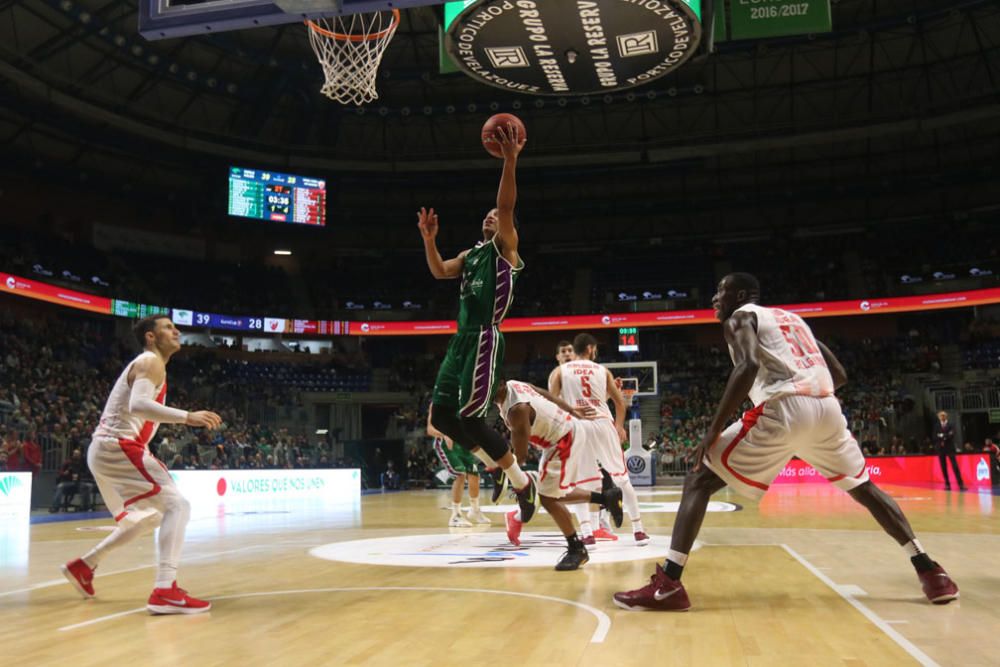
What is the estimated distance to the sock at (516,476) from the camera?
233 inches

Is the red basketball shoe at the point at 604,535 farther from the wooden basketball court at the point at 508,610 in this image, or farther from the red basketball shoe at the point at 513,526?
the red basketball shoe at the point at 513,526

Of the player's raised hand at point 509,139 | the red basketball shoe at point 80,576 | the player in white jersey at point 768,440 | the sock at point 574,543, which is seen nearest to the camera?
the player in white jersey at point 768,440

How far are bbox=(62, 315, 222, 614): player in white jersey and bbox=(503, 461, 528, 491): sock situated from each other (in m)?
1.98

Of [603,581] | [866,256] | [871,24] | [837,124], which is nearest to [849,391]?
[866,256]

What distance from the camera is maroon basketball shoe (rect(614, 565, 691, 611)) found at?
14.3ft

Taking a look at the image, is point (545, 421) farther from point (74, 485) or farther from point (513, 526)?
point (74, 485)

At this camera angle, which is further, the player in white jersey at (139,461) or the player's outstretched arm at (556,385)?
the player's outstretched arm at (556,385)

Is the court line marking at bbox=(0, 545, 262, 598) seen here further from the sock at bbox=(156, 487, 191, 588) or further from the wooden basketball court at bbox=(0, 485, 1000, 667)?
the sock at bbox=(156, 487, 191, 588)

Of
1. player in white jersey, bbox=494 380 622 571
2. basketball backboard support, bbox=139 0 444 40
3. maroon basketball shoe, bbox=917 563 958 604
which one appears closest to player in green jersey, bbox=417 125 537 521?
player in white jersey, bbox=494 380 622 571

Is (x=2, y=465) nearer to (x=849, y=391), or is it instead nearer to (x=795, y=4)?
(x=795, y=4)

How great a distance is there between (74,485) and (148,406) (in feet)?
41.2

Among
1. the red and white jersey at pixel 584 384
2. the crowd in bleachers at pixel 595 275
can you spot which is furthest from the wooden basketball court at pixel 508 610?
the crowd in bleachers at pixel 595 275

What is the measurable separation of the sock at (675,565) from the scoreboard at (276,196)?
26065 millimetres

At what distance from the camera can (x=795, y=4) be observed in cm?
1239
